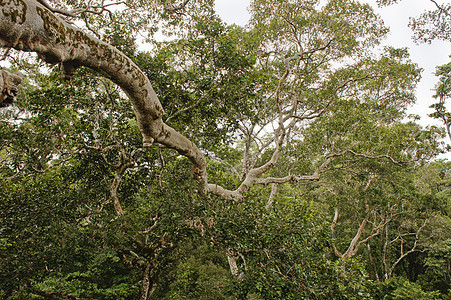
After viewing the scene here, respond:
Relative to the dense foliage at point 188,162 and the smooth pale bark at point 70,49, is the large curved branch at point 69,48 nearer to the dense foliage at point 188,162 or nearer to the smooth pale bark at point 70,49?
the smooth pale bark at point 70,49

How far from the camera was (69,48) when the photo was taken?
2.17 metres

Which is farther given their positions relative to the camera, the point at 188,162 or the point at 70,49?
the point at 188,162

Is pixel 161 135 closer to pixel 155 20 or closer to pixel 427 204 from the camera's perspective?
pixel 155 20

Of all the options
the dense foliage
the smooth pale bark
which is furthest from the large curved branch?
the dense foliage

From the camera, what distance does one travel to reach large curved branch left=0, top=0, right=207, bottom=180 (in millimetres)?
1745

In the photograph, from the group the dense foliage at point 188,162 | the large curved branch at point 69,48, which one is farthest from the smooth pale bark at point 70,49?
the dense foliage at point 188,162

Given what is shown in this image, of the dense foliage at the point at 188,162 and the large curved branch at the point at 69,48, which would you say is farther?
the dense foliage at the point at 188,162

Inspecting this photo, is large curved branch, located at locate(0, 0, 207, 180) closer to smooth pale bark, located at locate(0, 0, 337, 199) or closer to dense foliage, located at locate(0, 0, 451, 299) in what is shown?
smooth pale bark, located at locate(0, 0, 337, 199)

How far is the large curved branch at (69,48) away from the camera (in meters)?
1.75

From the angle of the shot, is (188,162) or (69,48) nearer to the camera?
(69,48)

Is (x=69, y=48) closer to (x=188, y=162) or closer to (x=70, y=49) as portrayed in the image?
(x=70, y=49)

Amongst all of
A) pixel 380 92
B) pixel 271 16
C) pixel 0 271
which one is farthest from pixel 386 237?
pixel 0 271

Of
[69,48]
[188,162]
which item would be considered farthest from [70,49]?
[188,162]

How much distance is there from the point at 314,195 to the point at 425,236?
7.04 metres
